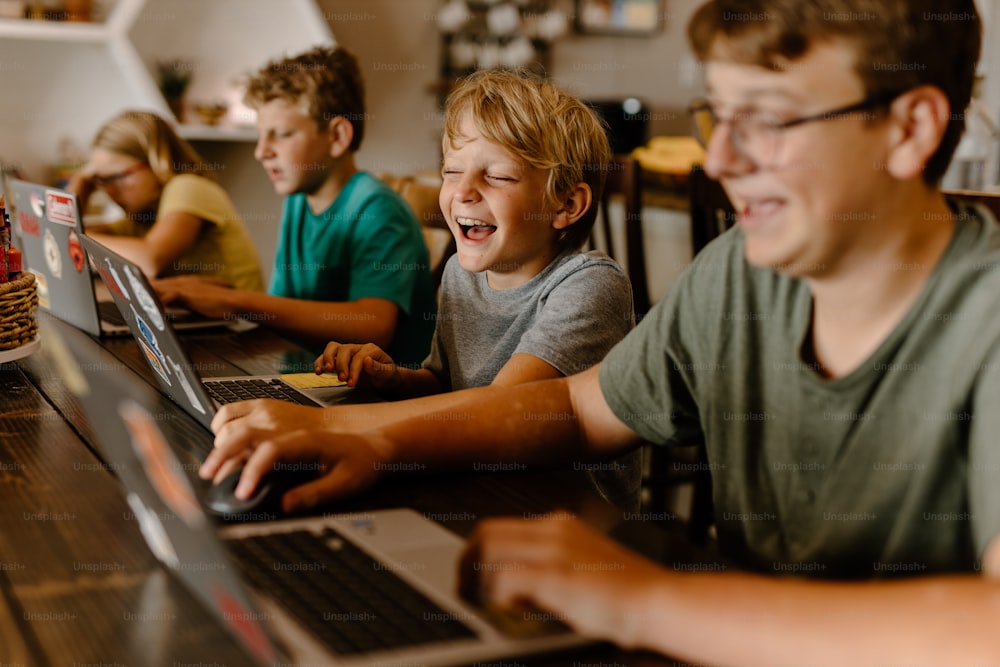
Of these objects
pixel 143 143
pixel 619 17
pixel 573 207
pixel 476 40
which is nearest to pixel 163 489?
pixel 573 207

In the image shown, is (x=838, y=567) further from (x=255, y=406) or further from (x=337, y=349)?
(x=337, y=349)

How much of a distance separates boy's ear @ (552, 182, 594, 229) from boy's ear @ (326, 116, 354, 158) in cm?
77

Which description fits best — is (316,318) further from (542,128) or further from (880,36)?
(880,36)

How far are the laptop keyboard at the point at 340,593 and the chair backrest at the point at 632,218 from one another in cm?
140

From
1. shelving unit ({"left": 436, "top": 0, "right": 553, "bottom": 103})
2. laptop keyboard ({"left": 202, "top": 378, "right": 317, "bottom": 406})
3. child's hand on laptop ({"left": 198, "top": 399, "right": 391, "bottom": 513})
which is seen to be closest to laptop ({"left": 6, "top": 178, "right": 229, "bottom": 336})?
laptop keyboard ({"left": 202, "top": 378, "right": 317, "bottom": 406})

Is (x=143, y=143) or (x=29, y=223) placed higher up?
(x=143, y=143)

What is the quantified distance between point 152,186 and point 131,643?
207cm

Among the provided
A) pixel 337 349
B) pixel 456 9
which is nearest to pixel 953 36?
pixel 337 349

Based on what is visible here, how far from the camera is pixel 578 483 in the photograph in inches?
39.8

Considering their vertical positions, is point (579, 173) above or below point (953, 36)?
below

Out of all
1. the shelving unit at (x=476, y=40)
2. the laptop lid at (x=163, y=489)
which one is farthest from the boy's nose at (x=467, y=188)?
the shelving unit at (x=476, y=40)

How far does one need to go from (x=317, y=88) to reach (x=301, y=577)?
1526 millimetres

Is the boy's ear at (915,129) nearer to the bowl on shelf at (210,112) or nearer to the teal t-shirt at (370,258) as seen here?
the teal t-shirt at (370,258)

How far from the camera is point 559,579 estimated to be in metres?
0.64
